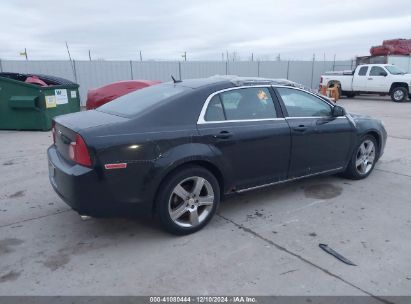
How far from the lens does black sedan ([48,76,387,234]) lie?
3256 millimetres

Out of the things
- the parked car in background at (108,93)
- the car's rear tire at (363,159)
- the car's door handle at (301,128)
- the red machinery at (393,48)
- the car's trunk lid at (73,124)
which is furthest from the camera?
the red machinery at (393,48)

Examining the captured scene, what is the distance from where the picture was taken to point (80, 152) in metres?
3.22

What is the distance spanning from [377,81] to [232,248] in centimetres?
1841

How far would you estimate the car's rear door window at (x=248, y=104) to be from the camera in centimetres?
396

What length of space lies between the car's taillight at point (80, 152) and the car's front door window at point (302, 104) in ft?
7.74

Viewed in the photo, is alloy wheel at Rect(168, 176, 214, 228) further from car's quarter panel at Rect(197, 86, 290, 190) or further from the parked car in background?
the parked car in background

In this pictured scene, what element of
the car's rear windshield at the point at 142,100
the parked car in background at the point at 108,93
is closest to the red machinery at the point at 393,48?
the parked car in background at the point at 108,93

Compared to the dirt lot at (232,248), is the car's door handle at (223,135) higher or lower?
higher

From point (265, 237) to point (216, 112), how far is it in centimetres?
135

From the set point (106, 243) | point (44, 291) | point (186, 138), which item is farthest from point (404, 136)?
point (44, 291)

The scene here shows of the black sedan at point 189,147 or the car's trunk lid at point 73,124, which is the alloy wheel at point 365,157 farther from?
the car's trunk lid at point 73,124

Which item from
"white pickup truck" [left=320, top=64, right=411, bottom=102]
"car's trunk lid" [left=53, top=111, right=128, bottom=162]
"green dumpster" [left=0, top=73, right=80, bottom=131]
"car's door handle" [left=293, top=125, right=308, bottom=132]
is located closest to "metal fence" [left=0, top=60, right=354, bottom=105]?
"white pickup truck" [left=320, top=64, right=411, bottom=102]

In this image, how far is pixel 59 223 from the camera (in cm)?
399

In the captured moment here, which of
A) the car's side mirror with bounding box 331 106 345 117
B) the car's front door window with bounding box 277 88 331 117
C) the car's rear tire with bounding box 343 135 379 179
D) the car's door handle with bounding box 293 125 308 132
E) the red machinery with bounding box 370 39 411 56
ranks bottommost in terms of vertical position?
the car's rear tire with bounding box 343 135 379 179
